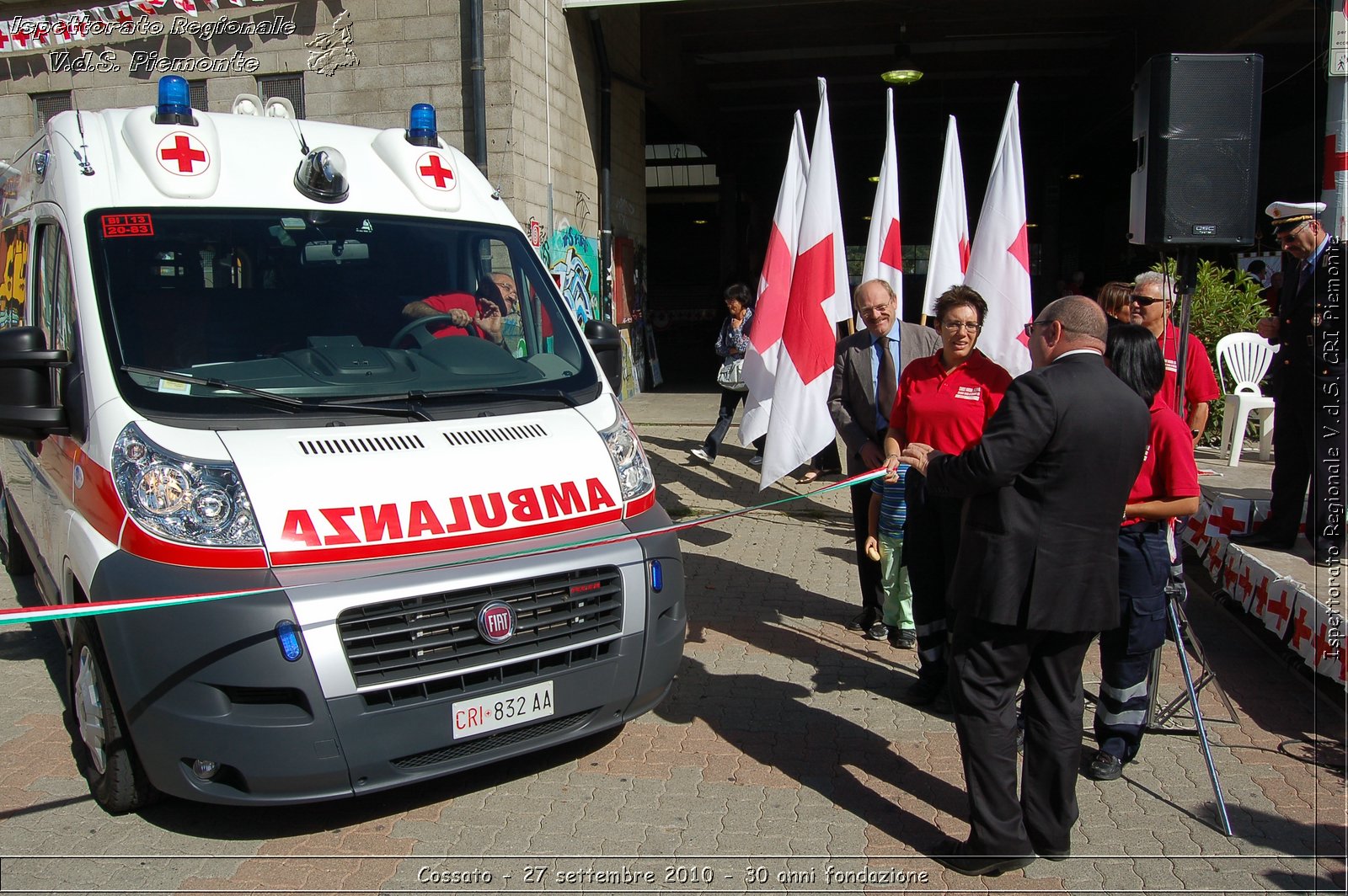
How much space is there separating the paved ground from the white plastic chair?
5.60 meters

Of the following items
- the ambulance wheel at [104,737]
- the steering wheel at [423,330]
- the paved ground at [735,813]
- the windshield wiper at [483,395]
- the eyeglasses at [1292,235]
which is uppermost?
the eyeglasses at [1292,235]

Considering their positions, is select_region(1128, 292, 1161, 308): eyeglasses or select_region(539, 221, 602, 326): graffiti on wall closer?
select_region(1128, 292, 1161, 308): eyeglasses

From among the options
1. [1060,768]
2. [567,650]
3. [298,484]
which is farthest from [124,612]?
[1060,768]

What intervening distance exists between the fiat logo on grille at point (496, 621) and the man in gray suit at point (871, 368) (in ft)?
8.01

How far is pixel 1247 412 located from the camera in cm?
987

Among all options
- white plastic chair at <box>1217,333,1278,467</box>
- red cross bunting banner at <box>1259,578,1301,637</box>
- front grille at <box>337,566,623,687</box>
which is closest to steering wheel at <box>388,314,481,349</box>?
front grille at <box>337,566,623,687</box>

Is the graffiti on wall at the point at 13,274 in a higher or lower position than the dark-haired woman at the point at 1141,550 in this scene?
higher

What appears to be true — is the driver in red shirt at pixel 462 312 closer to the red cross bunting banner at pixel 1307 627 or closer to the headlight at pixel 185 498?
the headlight at pixel 185 498

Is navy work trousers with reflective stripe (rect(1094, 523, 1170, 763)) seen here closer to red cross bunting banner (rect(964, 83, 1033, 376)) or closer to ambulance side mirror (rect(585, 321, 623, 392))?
ambulance side mirror (rect(585, 321, 623, 392))

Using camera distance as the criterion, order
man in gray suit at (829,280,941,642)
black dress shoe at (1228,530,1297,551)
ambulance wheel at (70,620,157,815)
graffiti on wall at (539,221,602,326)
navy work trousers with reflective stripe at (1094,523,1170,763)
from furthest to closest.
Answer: graffiti on wall at (539,221,602,326) → black dress shoe at (1228,530,1297,551) → man in gray suit at (829,280,941,642) → navy work trousers with reflective stripe at (1094,523,1170,763) → ambulance wheel at (70,620,157,815)

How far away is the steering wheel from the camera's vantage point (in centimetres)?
441

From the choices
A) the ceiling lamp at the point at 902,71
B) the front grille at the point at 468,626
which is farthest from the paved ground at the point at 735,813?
the ceiling lamp at the point at 902,71

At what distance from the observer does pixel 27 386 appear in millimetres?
3795

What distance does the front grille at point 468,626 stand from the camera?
3.39 meters
